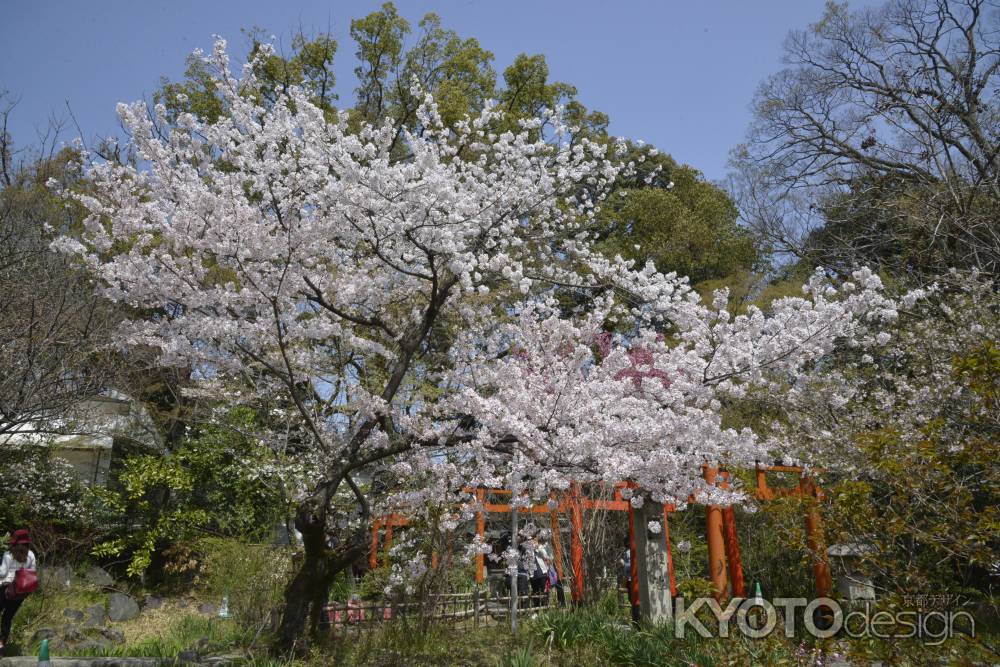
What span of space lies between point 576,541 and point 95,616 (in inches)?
247

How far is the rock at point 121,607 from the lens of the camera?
9453 millimetres

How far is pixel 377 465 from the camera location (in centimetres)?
743

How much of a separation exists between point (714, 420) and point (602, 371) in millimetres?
1087

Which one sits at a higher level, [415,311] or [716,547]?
[415,311]

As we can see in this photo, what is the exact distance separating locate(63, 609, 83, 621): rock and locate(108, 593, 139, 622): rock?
3.58 feet

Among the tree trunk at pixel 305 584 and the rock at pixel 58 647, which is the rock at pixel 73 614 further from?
the tree trunk at pixel 305 584

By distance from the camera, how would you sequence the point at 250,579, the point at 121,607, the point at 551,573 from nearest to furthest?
the point at 250,579 < the point at 121,607 < the point at 551,573

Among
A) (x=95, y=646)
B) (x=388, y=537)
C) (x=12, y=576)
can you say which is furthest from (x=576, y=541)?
(x=12, y=576)

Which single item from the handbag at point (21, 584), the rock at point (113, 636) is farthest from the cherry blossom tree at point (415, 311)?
the rock at point (113, 636)

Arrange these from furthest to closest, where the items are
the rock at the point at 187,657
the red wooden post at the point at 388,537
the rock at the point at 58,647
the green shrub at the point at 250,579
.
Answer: the red wooden post at the point at 388,537, the green shrub at the point at 250,579, the rock at the point at 58,647, the rock at the point at 187,657

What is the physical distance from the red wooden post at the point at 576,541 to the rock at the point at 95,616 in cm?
589

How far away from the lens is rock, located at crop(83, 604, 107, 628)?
8.37 meters

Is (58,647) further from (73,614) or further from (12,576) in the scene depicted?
(73,614)

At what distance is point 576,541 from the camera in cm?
848
